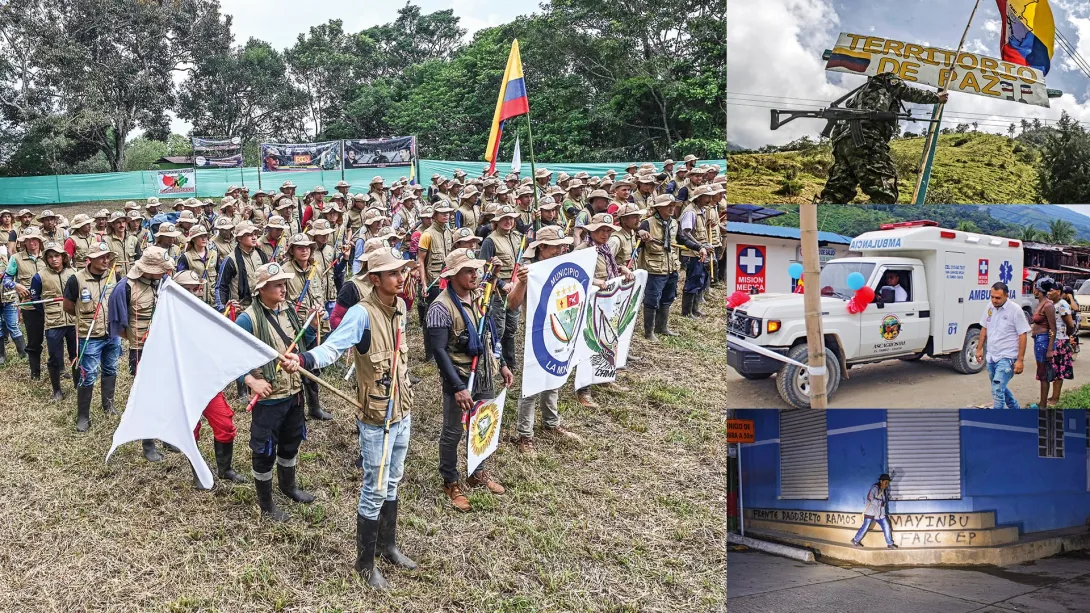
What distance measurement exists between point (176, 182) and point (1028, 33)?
1978 cm

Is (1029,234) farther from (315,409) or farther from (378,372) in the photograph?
(315,409)

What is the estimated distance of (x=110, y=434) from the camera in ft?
22.8

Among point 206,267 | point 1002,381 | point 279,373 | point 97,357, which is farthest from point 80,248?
point 1002,381

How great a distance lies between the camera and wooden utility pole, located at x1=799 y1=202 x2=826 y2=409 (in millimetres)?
4445

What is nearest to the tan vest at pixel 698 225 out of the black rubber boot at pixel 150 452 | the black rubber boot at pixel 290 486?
the black rubber boot at pixel 290 486

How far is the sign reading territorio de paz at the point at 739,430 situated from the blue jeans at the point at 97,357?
5.63 m

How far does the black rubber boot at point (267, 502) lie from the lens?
5133 millimetres

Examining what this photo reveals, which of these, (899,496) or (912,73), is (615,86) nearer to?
(912,73)

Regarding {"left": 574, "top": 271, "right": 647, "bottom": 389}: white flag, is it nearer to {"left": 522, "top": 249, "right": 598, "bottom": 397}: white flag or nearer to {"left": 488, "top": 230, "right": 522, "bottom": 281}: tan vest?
{"left": 522, "top": 249, "right": 598, "bottom": 397}: white flag

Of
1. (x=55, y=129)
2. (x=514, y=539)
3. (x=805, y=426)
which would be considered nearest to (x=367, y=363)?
(x=514, y=539)

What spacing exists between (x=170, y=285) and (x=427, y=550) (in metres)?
2.29

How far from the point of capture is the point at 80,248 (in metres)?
9.41

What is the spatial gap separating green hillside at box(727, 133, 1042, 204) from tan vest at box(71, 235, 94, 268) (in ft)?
24.6

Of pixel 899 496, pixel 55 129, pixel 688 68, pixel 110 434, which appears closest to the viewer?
pixel 899 496
